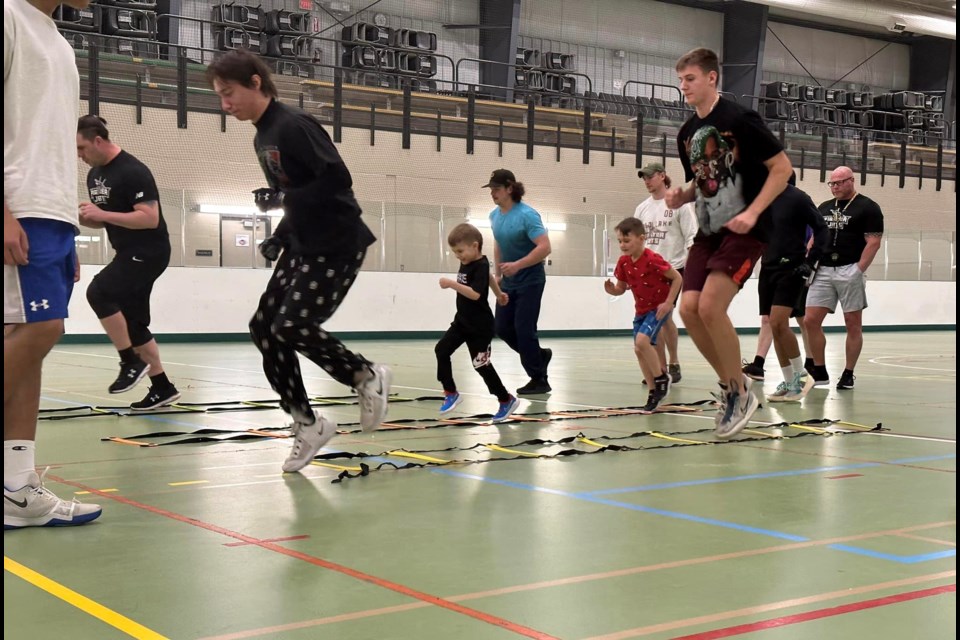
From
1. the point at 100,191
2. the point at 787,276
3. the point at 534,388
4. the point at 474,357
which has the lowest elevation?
the point at 534,388

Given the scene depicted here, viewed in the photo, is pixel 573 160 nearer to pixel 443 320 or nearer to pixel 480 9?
pixel 443 320

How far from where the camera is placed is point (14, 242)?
349cm

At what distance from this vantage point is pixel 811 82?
3397 centimetres

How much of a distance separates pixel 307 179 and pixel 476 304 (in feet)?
8.92

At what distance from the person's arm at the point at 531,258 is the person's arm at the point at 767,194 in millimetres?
2583

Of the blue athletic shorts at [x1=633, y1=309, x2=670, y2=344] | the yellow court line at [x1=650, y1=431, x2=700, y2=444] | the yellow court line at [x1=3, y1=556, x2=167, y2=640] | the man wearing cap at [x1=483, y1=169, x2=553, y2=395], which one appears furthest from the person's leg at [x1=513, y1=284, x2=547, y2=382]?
the yellow court line at [x1=3, y1=556, x2=167, y2=640]

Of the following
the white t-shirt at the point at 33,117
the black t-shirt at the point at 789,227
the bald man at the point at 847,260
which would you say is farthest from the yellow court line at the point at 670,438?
the bald man at the point at 847,260

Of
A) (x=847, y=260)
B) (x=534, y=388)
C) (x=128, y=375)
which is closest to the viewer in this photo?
(x=128, y=375)

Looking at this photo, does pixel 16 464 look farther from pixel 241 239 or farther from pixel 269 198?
pixel 241 239

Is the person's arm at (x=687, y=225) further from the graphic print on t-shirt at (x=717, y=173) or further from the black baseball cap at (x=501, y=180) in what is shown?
the graphic print on t-shirt at (x=717, y=173)

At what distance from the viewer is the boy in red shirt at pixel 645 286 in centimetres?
781

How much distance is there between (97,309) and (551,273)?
14767 mm

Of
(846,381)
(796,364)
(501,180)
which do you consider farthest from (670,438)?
(846,381)

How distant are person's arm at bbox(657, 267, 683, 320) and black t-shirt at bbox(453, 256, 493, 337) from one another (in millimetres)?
1200
